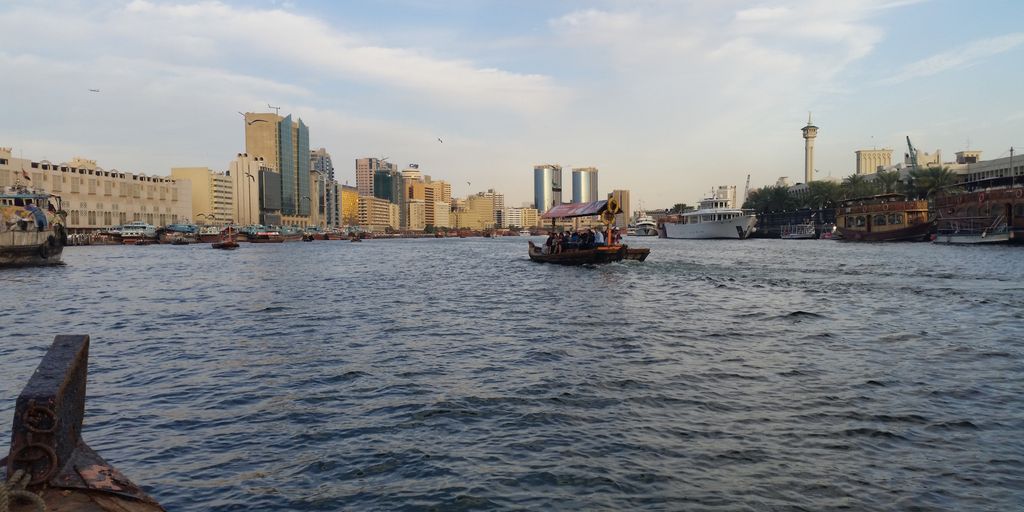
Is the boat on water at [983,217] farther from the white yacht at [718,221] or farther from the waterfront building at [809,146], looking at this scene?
the waterfront building at [809,146]

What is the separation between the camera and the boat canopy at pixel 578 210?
145 feet

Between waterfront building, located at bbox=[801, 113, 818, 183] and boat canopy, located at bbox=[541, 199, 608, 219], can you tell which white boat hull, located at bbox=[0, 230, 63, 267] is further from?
waterfront building, located at bbox=[801, 113, 818, 183]

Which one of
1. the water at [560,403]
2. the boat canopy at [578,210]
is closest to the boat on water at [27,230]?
the water at [560,403]

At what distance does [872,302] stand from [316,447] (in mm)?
23438

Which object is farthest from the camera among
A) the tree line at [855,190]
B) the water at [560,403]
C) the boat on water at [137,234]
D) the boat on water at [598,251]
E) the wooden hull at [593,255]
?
the boat on water at [137,234]

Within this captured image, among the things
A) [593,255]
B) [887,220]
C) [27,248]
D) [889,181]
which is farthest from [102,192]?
[889,181]

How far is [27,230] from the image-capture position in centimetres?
4859

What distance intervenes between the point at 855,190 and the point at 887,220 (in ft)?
110

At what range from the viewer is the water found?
7.47 m

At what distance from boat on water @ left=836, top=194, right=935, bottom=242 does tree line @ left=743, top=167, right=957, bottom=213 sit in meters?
4.57

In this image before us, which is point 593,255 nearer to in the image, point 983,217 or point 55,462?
point 55,462

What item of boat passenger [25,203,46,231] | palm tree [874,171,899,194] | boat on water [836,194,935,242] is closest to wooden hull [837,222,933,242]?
boat on water [836,194,935,242]

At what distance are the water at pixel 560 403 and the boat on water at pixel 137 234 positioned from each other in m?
110

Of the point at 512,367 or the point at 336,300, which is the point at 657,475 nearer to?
the point at 512,367
